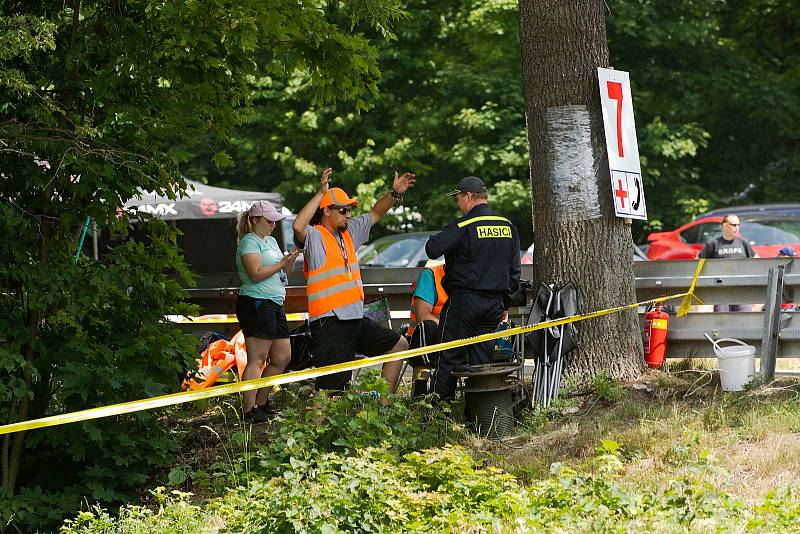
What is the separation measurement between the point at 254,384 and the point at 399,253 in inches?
531

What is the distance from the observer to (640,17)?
2577 cm

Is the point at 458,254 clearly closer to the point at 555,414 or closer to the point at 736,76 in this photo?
the point at 555,414

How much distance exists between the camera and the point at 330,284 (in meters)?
8.37

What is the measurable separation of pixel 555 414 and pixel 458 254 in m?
1.37

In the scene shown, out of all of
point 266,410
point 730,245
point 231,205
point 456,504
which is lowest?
point 456,504

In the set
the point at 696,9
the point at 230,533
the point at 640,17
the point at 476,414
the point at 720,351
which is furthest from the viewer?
the point at 696,9

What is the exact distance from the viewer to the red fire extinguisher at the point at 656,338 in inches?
369

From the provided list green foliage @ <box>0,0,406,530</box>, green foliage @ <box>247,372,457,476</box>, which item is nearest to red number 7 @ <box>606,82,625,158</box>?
green foliage @ <box>0,0,406,530</box>

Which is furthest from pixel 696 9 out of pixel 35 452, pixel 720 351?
pixel 35 452

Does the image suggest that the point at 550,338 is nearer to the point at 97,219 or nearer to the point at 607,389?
the point at 607,389

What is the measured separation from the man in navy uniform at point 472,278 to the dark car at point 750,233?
33.5 ft

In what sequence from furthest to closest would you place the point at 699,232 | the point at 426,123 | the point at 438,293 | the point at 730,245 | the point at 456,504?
the point at 426,123 → the point at 699,232 → the point at 730,245 → the point at 438,293 → the point at 456,504

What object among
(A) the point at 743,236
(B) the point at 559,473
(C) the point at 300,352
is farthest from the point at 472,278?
(A) the point at 743,236

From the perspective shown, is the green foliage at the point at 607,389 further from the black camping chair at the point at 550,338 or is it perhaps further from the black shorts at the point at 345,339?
the black shorts at the point at 345,339
